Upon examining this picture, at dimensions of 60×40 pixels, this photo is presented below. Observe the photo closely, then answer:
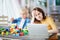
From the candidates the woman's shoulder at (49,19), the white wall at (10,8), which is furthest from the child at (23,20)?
the woman's shoulder at (49,19)

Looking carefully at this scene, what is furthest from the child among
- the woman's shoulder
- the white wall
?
the woman's shoulder

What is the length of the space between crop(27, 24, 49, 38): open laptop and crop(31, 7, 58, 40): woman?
0.04 meters

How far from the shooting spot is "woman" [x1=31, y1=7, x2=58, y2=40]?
148 cm

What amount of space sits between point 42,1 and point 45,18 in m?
0.18

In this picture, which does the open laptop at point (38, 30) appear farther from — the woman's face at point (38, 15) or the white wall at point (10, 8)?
the white wall at point (10, 8)

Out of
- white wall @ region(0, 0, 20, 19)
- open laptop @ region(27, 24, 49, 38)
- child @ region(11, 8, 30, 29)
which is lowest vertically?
open laptop @ region(27, 24, 49, 38)

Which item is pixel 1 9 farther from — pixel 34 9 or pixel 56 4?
pixel 56 4

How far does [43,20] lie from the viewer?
4.92ft

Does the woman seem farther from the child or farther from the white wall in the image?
the white wall

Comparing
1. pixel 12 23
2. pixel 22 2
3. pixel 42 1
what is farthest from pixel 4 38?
pixel 42 1

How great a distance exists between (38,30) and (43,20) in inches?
4.5

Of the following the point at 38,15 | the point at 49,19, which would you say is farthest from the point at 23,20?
the point at 49,19

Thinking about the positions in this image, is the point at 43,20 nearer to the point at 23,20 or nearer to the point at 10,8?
the point at 23,20

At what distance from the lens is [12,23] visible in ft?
5.07
